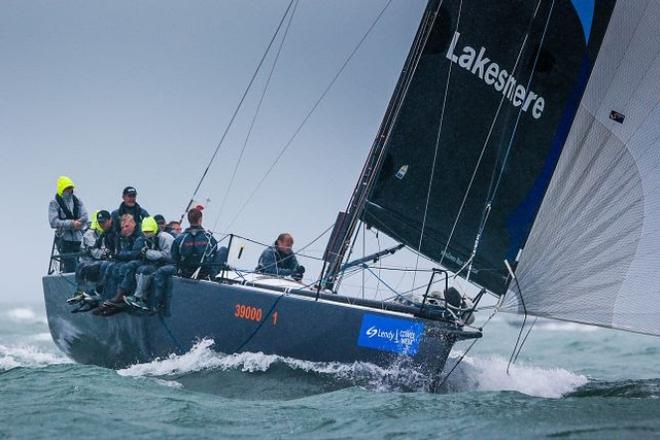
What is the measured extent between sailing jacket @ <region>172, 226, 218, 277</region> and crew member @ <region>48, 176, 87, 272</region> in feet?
9.29

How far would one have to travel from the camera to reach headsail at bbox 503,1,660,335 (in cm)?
795

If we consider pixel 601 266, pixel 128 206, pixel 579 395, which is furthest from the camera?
pixel 128 206

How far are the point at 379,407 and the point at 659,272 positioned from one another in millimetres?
3050

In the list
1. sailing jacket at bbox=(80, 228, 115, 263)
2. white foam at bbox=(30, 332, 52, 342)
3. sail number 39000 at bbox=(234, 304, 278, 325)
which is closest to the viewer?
sail number 39000 at bbox=(234, 304, 278, 325)

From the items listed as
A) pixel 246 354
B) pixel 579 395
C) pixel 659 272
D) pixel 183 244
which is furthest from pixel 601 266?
pixel 183 244

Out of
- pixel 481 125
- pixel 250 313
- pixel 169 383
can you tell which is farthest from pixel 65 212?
pixel 481 125

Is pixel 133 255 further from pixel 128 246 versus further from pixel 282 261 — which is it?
pixel 282 261

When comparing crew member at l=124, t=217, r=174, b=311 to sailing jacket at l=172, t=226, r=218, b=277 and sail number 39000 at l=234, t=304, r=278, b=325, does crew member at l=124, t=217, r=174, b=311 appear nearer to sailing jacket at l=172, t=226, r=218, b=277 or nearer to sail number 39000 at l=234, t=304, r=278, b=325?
sailing jacket at l=172, t=226, r=218, b=277

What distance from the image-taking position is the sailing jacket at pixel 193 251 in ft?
30.2

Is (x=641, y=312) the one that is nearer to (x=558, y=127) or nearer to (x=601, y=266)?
(x=601, y=266)

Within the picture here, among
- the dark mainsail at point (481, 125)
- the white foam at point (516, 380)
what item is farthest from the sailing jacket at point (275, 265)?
the white foam at point (516, 380)

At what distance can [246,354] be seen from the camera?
835 centimetres

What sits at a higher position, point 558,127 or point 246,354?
point 558,127

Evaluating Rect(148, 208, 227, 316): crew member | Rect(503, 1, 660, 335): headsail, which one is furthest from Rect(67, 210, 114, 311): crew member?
Rect(503, 1, 660, 335): headsail
